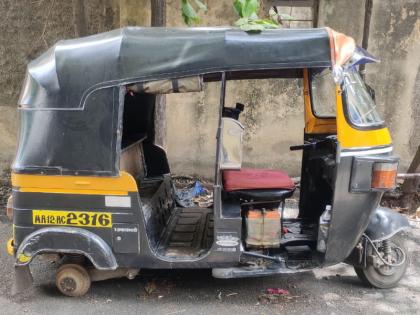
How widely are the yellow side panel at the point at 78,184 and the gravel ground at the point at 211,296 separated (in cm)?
102

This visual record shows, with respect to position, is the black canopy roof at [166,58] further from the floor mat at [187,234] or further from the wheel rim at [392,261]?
the wheel rim at [392,261]

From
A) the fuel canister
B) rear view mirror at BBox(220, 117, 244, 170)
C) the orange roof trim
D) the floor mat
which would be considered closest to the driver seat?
the fuel canister

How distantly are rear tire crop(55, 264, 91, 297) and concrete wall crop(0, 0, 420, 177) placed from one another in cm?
386

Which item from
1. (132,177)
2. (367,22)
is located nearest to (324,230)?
(132,177)

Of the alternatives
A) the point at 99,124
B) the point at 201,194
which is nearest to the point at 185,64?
the point at 99,124

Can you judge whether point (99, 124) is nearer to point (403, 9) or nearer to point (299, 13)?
point (299, 13)

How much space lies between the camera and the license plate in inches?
151

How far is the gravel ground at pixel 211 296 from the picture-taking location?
3.97 meters

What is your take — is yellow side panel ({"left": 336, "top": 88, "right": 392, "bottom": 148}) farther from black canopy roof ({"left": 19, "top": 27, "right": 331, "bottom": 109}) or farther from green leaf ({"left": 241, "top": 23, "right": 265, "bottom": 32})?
green leaf ({"left": 241, "top": 23, "right": 265, "bottom": 32})

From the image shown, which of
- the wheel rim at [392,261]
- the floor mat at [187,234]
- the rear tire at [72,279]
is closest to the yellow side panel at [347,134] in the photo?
the wheel rim at [392,261]

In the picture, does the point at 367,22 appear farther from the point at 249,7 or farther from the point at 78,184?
the point at 78,184

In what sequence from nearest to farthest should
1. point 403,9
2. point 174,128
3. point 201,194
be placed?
point 201,194 < point 403,9 < point 174,128

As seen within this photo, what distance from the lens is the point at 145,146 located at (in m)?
5.52

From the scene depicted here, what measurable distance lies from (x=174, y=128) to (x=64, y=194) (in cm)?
410
